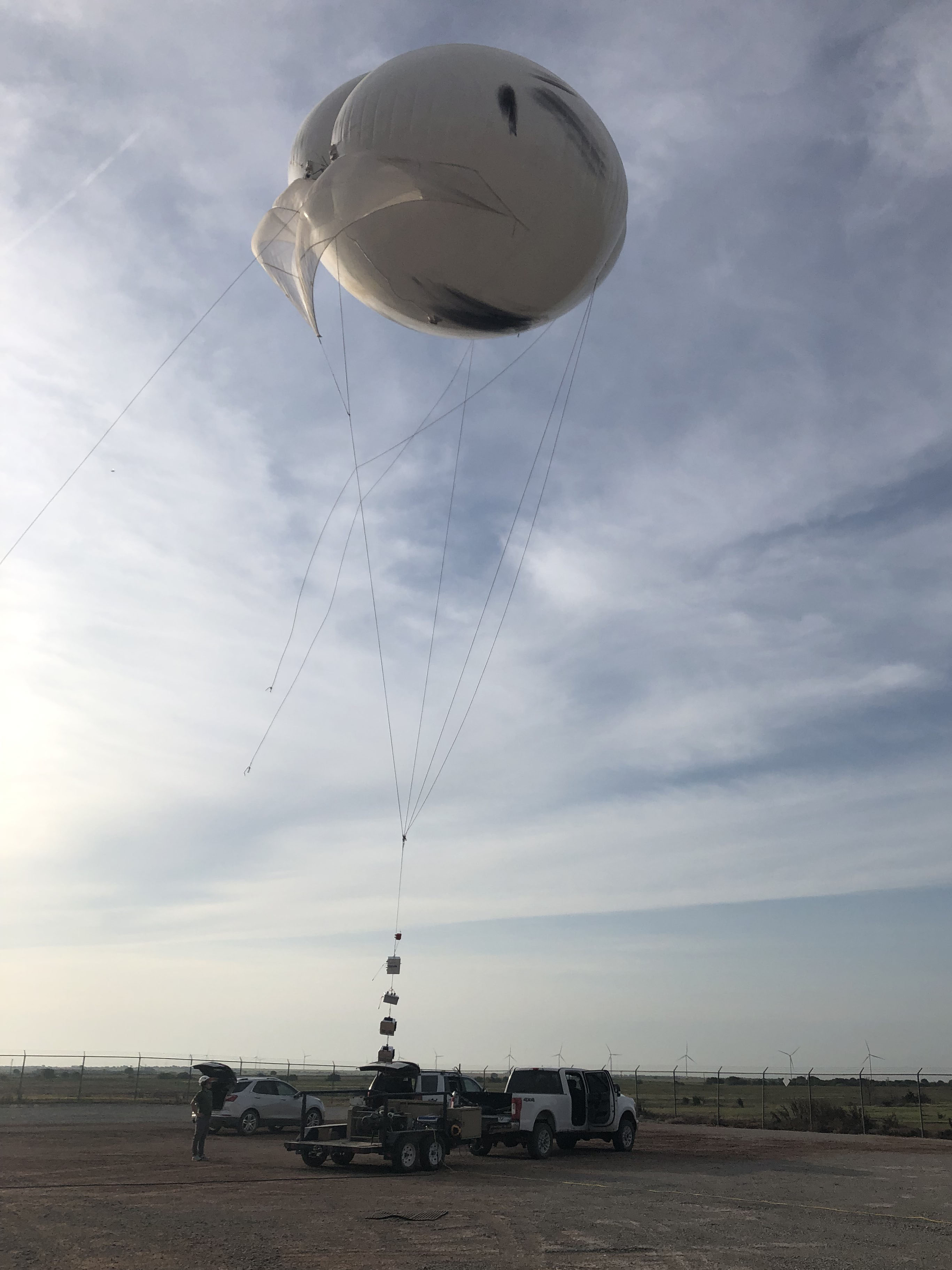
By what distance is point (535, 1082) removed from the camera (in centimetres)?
1881

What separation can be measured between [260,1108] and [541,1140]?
858 centimetres

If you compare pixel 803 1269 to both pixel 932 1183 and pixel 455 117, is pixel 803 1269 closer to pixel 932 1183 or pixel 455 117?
pixel 932 1183

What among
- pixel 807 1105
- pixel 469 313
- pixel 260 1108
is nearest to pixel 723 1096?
pixel 807 1105

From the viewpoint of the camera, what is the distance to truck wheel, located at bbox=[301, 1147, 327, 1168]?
1542 cm

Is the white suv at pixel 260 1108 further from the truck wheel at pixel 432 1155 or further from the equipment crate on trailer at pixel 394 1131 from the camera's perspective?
the truck wheel at pixel 432 1155

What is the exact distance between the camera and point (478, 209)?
12.3 metres

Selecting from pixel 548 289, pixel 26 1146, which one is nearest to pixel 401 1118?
pixel 26 1146

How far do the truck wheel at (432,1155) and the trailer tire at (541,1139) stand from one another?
266 cm

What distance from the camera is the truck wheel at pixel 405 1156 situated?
14766 mm

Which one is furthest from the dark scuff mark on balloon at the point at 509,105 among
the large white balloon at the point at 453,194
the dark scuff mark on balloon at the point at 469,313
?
the dark scuff mark on balloon at the point at 469,313

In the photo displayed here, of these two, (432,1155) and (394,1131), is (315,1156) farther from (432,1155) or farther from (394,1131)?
(432,1155)

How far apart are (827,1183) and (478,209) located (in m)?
15.4

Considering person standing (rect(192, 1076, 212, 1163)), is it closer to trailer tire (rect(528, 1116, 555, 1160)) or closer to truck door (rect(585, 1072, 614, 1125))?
trailer tire (rect(528, 1116, 555, 1160))

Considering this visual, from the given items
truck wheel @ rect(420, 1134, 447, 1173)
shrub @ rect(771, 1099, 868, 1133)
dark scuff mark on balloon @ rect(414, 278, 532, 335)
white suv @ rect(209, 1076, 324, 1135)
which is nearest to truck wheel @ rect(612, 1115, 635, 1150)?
truck wheel @ rect(420, 1134, 447, 1173)
